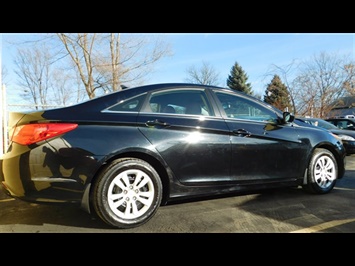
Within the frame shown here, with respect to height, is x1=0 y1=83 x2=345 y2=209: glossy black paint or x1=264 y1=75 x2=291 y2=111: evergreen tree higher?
x1=264 y1=75 x2=291 y2=111: evergreen tree

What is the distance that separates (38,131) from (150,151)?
108 centimetres

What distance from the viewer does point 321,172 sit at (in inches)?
156

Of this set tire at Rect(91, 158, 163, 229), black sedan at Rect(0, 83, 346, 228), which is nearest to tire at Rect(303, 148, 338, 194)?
black sedan at Rect(0, 83, 346, 228)

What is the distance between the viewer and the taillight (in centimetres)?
255

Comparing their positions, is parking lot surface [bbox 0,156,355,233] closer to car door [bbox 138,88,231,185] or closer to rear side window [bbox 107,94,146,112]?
car door [bbox 138,88,231,185]

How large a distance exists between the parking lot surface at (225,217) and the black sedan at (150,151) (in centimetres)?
23

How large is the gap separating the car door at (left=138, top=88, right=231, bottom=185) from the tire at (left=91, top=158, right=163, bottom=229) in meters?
0.28

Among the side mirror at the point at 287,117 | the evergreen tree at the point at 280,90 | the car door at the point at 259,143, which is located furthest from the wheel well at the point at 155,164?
the evergreen tree at the point at 280,90

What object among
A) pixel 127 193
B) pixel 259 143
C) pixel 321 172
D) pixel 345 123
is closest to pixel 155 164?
pixel 127 193

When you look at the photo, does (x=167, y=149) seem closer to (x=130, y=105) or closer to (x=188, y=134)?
(x=188, y=134)

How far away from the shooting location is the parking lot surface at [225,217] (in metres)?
2.75
